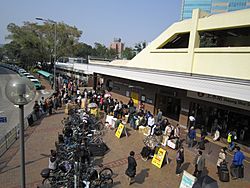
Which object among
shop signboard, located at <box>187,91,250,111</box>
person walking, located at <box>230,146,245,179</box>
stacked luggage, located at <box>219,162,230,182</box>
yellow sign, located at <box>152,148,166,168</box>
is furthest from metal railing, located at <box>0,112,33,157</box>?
shop signboard, located at <box>187,91,250,111</box>

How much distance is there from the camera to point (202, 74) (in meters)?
15.2

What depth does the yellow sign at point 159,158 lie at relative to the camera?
10617 mm

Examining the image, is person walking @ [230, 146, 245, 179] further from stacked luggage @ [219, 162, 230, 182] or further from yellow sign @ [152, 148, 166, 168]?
yellow sign @ [152, 148, 166, 168]

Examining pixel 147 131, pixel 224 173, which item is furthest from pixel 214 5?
pixel 224 173

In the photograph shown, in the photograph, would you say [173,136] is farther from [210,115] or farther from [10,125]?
[10,125]

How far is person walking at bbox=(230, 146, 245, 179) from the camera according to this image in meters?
9.77

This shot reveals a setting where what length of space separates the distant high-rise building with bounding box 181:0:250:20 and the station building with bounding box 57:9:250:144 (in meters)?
81.4

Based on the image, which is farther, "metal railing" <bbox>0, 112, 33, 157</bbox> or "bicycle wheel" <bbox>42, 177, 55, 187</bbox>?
"metal railing" <bbox>0, 112, 33, 157</bbox>

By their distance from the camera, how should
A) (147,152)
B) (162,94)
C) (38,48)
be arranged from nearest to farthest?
1. (147,152)
2. (162,94)
3. (38,48)

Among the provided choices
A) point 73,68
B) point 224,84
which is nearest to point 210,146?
point 224,84

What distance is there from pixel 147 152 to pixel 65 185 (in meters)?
4.61

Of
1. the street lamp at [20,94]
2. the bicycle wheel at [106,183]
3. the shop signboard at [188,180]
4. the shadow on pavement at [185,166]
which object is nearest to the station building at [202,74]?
the shadow on pavement at [185,166]

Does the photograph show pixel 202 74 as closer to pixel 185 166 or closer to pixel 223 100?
pixel 223 100

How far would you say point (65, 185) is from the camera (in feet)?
26.4
